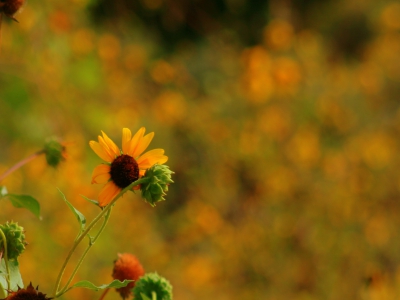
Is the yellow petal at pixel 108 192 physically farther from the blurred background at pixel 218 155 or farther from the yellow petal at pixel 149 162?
the blurred background at pixel 218 155

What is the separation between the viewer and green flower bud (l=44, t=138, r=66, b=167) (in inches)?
29.2

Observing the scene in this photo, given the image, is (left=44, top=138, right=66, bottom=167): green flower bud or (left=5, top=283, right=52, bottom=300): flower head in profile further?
(left=44, top=138, right=66, bottom=167): green flower bud

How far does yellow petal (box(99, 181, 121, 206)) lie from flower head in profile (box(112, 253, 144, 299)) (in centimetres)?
9

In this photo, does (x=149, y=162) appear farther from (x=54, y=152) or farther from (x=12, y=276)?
(x=54, y=152)

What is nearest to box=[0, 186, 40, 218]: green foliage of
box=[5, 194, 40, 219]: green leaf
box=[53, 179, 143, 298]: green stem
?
box=[5, 194, 40, 219]: green leaf

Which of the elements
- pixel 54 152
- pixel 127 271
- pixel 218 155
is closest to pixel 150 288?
pixel 127 271

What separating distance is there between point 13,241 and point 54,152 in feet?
0.83

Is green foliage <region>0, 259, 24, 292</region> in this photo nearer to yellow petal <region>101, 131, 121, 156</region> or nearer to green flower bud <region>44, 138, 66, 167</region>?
yellow petal <region>101, 131, 121, 156</region>

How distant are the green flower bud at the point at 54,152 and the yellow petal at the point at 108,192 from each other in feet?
0.79

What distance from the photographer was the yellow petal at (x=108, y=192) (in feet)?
1.67

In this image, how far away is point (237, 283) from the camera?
2.59m

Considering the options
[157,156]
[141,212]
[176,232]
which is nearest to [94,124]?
[141,212]

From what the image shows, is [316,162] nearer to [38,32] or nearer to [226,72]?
[226,72]

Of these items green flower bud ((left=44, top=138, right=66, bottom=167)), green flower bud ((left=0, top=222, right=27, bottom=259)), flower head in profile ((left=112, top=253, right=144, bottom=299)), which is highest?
green flower bud ((left=44, top=138, right=66, bottom=167))
